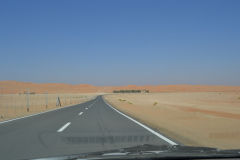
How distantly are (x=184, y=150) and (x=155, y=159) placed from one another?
31.3 inches

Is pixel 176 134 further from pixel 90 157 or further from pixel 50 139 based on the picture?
pixel 90 157

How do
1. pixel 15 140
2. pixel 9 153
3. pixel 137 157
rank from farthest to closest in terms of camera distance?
pixel 15 140, pixel 9 153, pixel 137 157

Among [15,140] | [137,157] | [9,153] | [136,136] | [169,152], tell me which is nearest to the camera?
[137,157]

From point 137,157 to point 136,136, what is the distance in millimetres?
5706

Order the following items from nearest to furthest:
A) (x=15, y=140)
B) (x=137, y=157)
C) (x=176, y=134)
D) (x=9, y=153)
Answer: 1. (x=137, y=157)
2. (x=9, y=153)
3. (x=15, y=140)
4. (x=176, y=134)

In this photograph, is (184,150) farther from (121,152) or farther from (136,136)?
(136,136)

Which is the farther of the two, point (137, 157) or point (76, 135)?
point (76, 135)

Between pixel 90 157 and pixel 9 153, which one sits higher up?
pixel 90 157

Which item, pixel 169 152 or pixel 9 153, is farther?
pixel 9 153

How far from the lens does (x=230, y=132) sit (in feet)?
37.8

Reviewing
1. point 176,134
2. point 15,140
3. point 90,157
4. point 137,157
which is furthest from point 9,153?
point 176,134

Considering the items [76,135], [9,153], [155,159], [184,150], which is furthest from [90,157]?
[76,135]

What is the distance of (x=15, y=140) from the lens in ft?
31.8

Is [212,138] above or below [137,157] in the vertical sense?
below
